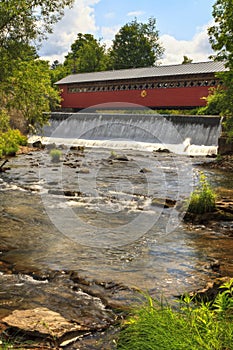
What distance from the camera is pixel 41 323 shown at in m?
3.89

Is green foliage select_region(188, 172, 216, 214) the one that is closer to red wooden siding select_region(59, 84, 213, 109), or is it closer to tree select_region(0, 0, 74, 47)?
tree select_region(0, 0, 74, 47)

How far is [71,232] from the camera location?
796cm

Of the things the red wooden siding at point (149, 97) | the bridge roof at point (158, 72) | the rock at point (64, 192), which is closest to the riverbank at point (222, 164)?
the rock at point (64, 192)

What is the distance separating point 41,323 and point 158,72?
3547cm

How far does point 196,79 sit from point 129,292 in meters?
30.7

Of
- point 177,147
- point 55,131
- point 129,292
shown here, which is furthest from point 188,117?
point 129,292

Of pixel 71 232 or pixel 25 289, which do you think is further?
pixel 71 232

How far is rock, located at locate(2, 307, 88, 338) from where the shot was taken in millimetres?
3795

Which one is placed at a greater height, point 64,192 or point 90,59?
point 90,59

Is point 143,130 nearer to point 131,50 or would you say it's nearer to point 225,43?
point 225,43

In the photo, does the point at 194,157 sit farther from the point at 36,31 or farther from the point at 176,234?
the point at 176,234

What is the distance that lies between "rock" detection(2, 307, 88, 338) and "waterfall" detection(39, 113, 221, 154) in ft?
56.7

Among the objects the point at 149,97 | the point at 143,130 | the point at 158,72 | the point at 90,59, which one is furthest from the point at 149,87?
the point at 90,59

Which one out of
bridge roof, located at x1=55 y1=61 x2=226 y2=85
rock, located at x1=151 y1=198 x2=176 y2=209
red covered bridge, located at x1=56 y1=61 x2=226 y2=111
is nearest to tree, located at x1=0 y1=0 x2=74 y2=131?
rock, located at x1=151 y1=198 x2=176 y2=209
